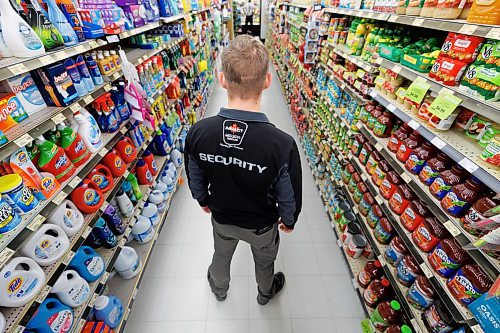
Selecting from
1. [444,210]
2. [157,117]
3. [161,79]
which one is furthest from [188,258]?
[444,210]

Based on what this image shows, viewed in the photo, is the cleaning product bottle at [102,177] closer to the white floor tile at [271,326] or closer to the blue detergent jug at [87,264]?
the blue detergent jug at [87,264]

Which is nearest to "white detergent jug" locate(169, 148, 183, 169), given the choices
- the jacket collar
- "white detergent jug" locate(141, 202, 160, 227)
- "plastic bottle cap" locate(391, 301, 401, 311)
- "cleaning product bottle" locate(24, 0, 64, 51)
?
"white detergent jug" locate(141, 202, 160, 227)

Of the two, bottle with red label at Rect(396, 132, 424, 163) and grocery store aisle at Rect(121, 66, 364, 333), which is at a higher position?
bottle with red label at Rect(396, 132, 424, 163)

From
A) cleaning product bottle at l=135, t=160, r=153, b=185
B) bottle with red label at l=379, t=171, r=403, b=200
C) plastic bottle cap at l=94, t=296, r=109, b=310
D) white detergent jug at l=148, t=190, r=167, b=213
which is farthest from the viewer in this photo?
white detergent jug at l=148, t=190, r=167, b=213

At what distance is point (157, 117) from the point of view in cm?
270

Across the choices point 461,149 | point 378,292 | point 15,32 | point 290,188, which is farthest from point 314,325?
point 15,32

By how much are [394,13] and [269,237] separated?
5.45 feet

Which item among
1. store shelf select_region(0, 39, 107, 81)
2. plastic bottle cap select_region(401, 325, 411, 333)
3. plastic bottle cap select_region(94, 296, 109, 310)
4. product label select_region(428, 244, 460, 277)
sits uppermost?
store shelf select_region(0, 39, 107, 81)

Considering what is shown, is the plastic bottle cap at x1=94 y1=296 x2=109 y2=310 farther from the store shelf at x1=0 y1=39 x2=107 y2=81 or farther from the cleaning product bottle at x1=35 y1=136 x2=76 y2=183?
the store shelf at x1=0 y1=39 x2=107 y2=81

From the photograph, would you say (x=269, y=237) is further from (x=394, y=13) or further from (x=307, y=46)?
(x=307, y=46)

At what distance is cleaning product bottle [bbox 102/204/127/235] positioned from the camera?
1.84 metres

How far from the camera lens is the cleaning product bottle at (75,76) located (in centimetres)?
146

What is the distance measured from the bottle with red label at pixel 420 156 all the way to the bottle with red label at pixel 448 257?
42 centimetres

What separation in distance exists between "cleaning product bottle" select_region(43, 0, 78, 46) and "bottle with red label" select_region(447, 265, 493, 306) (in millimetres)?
2296
